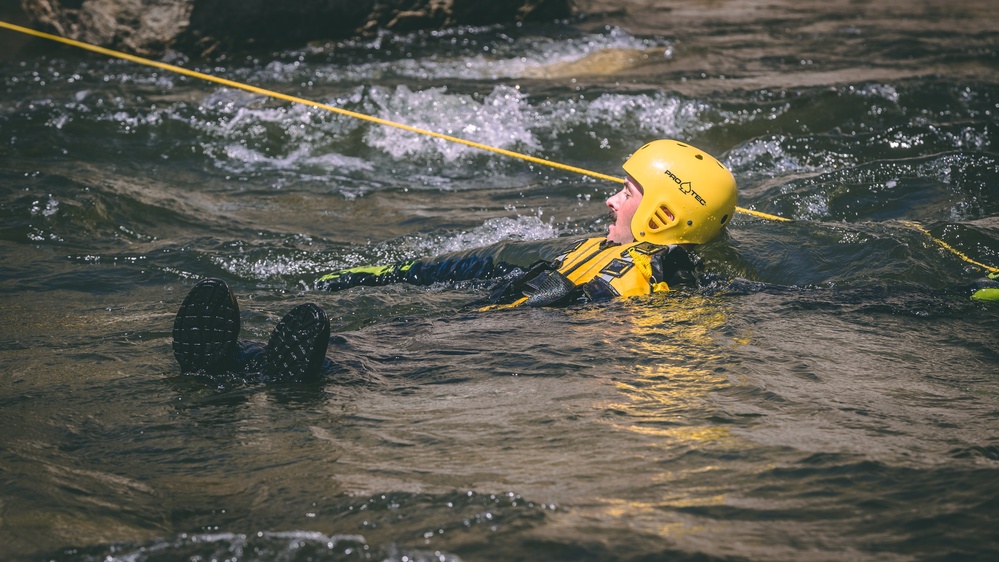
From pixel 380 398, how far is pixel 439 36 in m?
10.4

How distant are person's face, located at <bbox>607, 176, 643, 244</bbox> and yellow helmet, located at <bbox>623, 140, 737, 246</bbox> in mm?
54

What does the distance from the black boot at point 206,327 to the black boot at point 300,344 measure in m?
0.21

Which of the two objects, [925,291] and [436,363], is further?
[925,291]

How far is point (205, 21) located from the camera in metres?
12.5

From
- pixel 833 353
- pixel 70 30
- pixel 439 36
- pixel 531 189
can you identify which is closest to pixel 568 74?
pixel 439 36

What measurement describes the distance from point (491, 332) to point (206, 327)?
141cm

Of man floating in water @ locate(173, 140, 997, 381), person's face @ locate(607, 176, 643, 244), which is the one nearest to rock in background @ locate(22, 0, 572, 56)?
man floating in water @ locate(173, 140, 997, 381)

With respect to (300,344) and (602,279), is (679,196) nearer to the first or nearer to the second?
(602,279)

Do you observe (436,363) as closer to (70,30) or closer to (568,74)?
(568,74)

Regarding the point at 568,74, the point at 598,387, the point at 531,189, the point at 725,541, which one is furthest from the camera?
the point at 568,74

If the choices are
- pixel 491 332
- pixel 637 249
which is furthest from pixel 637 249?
pixel 491 332

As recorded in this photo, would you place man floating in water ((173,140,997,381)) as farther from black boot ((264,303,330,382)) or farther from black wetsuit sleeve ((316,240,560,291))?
black boot ((264,303,330,382))

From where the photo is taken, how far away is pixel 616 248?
223 inches

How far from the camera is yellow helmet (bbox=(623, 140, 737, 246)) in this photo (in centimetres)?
572
